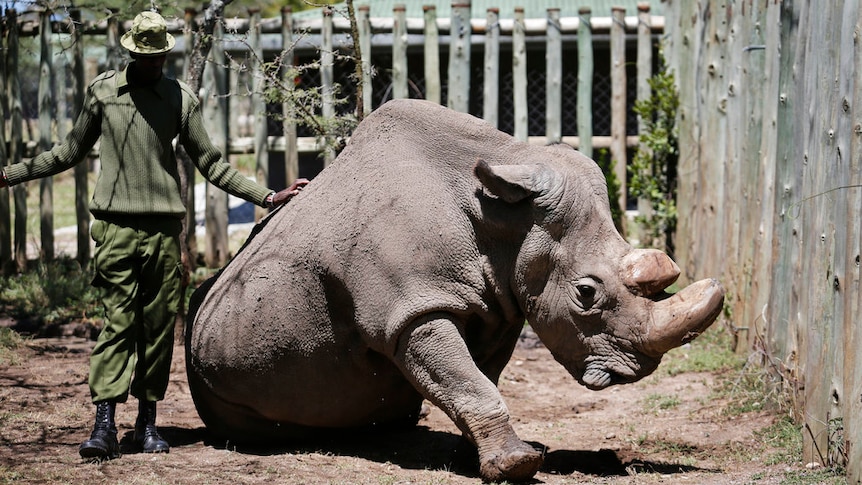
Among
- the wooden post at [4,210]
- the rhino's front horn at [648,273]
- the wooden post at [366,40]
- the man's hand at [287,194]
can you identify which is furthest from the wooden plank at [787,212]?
the wooden post at [4,210]

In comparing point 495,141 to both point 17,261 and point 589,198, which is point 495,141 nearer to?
point 589,198

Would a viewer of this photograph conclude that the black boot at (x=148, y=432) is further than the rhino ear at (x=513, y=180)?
Yes

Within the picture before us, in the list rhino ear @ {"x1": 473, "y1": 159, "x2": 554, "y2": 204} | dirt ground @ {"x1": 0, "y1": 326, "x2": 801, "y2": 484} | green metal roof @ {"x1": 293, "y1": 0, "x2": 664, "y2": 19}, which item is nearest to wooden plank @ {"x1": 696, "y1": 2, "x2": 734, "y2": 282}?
Result: dirt ground @ {"x1": 0, "y1": 326, "x2": 801, "y2": 484}

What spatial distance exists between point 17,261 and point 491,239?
750 cm

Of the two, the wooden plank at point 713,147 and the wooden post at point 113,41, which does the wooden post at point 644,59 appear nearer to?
the wooden plank at point 713,147

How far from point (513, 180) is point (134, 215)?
2.02 meters

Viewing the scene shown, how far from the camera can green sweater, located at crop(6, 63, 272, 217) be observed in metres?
5.84

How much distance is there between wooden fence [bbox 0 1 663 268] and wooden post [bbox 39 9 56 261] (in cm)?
1

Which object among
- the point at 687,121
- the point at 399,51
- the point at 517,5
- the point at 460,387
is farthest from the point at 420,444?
the point at 517,5

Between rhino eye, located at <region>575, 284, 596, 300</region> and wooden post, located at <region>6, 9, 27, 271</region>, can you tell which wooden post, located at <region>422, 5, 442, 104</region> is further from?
rhino eye, located at <region>575, 284, 596, 300</region>

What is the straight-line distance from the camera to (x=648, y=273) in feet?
17.6

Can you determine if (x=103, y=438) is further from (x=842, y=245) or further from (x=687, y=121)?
(x=687, y=121)

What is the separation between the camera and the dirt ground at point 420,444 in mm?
5598

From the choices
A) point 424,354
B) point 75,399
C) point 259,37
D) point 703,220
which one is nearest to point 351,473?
point 424,354
